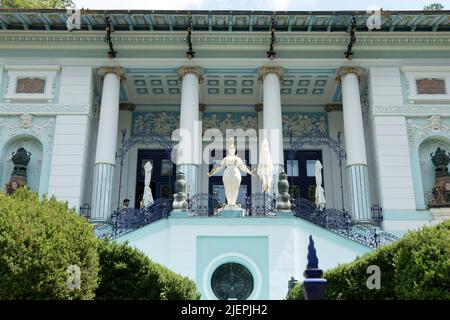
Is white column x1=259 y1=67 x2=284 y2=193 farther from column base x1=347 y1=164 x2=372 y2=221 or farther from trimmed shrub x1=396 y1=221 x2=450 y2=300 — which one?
trimmed shrub x1=396 y1=221 x2=450 y2=300

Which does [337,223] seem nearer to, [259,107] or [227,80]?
[227,80]

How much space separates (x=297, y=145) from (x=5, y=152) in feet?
39.4

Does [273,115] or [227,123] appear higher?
[227,123]

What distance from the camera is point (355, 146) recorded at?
20109 millimetres

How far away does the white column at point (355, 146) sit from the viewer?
19500mm

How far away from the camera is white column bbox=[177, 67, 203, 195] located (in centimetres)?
1939

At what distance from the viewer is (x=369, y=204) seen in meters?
19.5

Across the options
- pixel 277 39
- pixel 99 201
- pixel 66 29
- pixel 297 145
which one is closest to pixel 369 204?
pixel 297 145

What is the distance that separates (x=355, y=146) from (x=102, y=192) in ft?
30.5

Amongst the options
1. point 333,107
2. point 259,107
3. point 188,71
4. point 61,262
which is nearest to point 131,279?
point 61,262

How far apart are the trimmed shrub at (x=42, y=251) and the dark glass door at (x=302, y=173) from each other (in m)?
16.0

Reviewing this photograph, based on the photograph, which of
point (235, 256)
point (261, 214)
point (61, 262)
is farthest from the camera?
point (261, 214)

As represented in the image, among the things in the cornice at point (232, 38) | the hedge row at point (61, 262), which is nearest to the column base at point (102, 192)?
the cornice at point (232, 38)
